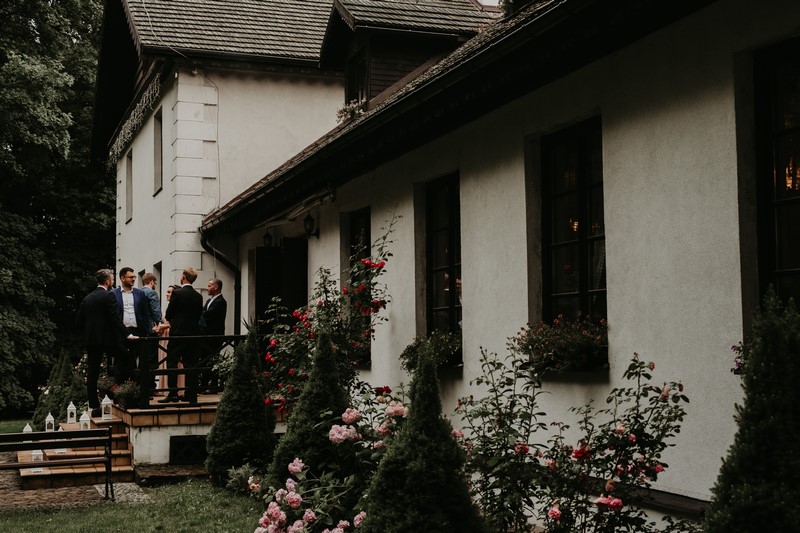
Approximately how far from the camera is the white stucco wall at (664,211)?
5.95m

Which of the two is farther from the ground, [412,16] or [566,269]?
[412,16]

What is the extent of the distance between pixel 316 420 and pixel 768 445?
5201 mm

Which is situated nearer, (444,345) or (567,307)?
(567,307)

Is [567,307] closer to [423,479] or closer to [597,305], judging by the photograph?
[597,305]

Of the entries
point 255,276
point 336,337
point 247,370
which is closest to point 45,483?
point 247,370

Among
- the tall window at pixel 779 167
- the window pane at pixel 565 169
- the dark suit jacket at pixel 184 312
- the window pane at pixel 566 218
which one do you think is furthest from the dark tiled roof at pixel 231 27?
the tall window at pixel 779 167

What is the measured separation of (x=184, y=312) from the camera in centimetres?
1429

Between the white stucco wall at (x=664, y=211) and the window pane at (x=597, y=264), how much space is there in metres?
0.25

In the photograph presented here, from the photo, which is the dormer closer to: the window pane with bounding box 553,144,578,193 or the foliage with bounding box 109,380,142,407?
the foliage with bounding box 109,380,142,407

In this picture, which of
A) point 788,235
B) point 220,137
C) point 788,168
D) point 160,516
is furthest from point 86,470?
point 788,168

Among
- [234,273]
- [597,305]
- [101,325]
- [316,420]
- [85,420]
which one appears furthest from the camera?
[234,273]

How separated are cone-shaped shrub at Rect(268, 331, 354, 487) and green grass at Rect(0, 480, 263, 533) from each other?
74 cm

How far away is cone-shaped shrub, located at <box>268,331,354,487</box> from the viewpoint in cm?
837

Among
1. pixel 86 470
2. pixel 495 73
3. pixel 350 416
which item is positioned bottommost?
pixel 86 470
